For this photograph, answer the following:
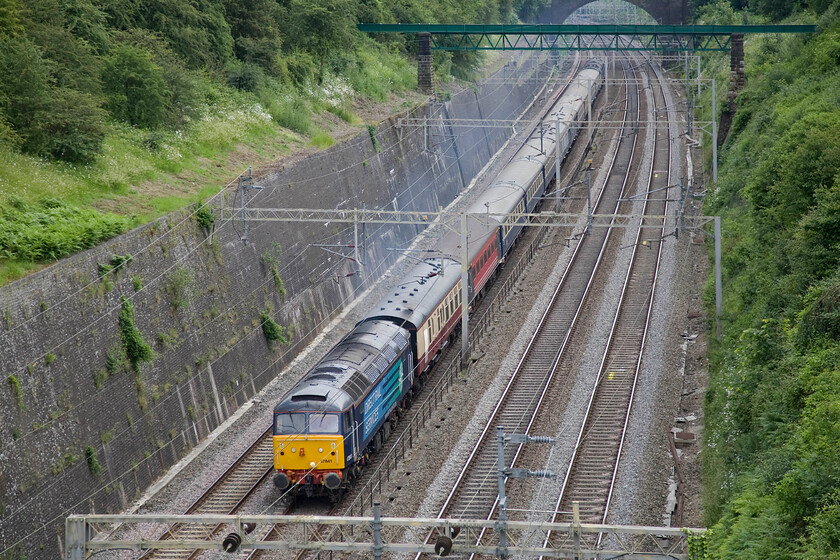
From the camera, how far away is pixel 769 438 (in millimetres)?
18547

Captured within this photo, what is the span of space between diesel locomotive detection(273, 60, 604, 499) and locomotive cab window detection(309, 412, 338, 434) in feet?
0.08

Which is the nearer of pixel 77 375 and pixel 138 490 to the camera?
pixel 77 375

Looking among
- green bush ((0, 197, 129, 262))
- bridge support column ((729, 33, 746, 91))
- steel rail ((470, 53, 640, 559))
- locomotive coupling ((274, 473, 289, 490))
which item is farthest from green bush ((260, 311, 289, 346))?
bridge support column ((729, 33, 746, 91))

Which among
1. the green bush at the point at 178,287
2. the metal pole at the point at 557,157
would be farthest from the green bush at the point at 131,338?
A: the metal pole at the point at 557,157

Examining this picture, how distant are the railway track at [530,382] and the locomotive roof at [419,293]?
354cm

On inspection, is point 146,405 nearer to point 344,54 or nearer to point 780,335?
point 780,335

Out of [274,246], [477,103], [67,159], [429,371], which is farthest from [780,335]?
[477,103]

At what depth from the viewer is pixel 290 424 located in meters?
23.3

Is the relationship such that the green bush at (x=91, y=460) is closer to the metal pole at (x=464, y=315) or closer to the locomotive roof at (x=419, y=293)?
the locomotive roof at (x=419, y=293)

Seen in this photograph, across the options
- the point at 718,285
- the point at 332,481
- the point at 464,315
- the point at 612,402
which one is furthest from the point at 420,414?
A: the point at 718,285

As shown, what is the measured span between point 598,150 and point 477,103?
11.3m

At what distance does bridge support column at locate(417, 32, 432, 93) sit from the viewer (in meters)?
60.6

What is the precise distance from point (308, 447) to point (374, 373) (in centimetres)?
331

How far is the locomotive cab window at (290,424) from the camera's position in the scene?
23.2m
